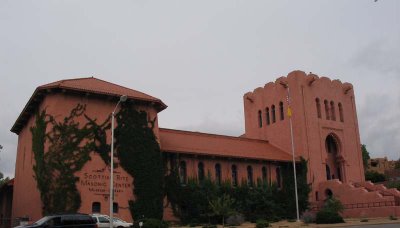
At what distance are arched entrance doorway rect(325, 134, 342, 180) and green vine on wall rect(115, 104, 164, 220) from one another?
24367 millimetres

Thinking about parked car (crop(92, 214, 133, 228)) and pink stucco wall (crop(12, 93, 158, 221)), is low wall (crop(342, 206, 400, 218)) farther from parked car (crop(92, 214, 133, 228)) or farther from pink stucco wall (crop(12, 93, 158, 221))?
parked car (crop(92, 214, 133, 228))

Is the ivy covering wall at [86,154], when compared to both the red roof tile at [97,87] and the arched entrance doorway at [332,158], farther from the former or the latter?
the arched entrance doorway at [332,158]

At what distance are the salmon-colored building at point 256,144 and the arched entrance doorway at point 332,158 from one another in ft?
0.39

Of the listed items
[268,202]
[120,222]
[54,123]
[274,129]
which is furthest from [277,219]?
[54,123]

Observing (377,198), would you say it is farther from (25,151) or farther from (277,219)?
(25,151)

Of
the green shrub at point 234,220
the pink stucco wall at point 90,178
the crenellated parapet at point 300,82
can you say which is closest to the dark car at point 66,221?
the pink stucco wall at point 90,178

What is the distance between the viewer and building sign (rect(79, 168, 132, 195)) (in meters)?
35.4

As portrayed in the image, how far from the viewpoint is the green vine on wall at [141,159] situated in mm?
37500

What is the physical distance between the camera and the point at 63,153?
115 ft

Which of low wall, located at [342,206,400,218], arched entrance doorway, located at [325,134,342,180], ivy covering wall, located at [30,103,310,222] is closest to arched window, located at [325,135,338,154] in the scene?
arched entrance doorway, located at [325,134,342,180]

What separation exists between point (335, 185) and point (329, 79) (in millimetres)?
14153

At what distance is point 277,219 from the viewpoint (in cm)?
4575

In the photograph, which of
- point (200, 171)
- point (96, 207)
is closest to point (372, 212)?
point (200, 171)

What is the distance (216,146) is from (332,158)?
16.9 meters
